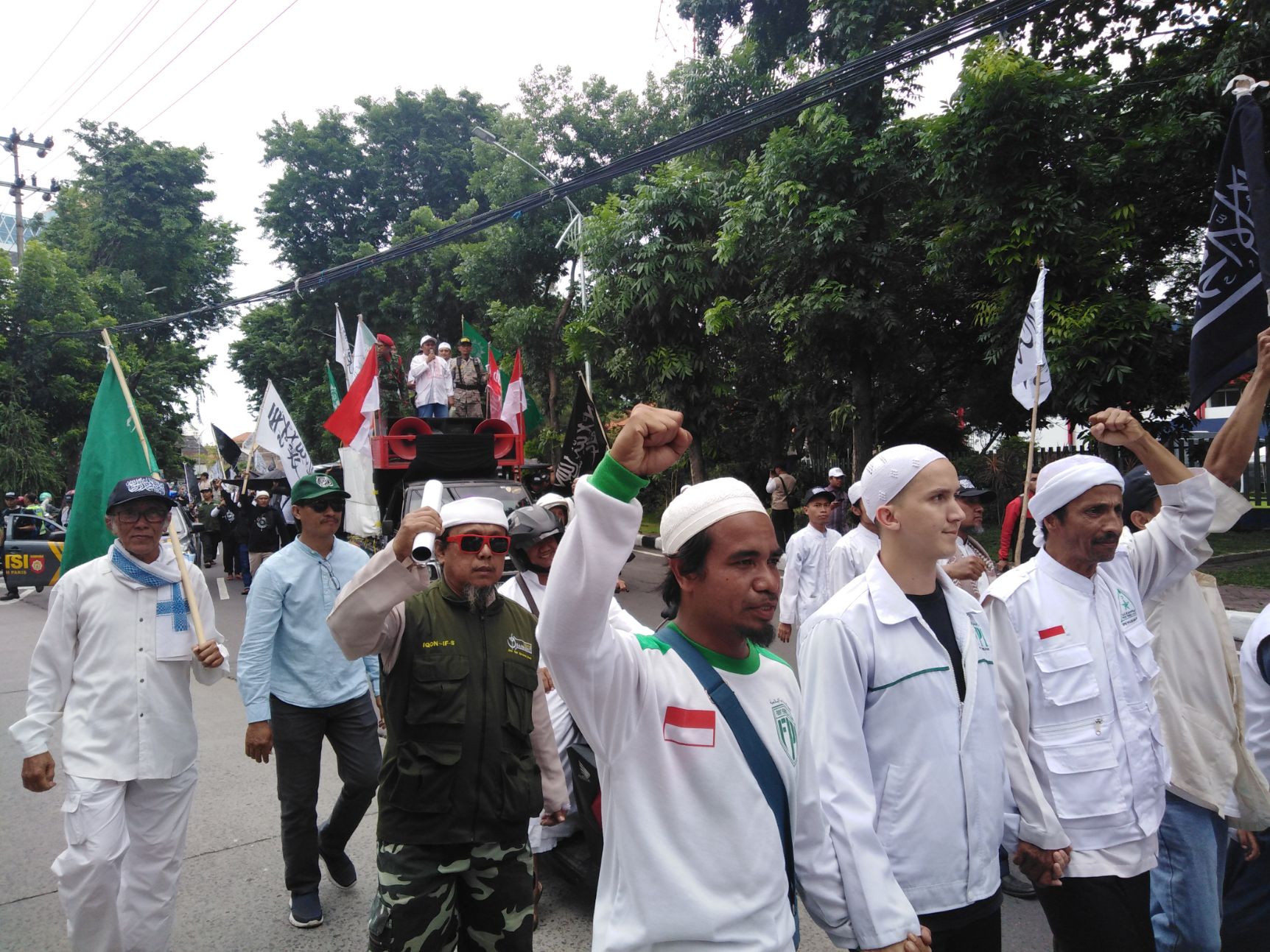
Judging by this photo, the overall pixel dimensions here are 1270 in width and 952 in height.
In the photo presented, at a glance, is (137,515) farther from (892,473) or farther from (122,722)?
(892,473)

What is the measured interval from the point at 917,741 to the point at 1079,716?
33.0 inches

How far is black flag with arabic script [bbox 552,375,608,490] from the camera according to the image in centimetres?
900

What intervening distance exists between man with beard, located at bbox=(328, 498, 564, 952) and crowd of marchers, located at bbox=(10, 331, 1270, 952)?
0.04 ft

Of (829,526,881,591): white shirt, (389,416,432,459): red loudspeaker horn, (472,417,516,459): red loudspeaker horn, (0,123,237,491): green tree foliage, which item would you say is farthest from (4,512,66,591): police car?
(829,526,881,591): white shirt

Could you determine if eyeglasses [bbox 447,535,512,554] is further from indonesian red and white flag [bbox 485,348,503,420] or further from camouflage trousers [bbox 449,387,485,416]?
camouflage trousers [bbox 449,387,485,416]

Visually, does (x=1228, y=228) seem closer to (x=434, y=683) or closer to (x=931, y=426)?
(x=434, y=683)

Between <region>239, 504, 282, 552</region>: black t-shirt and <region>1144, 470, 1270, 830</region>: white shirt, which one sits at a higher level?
<region>1144, 470, 1270, 830</region>: white shirt

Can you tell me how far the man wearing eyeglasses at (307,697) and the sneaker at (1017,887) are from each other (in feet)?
9.73

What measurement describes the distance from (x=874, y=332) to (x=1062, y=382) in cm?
328

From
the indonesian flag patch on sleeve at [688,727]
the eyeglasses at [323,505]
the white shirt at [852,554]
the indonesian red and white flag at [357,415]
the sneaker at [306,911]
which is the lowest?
the sneaker at [306,911]

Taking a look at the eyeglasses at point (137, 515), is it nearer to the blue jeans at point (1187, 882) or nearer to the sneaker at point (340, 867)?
the sneaker at point (340, 867)

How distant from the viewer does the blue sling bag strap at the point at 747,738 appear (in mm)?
1883

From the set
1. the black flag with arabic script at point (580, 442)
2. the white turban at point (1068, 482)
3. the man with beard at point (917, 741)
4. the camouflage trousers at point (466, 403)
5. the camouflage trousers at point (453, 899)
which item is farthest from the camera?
the camouflage trousers at point (466, 403)

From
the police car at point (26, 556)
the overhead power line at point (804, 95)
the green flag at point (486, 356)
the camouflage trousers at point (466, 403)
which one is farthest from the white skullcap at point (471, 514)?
the police car at point (26, 556)
